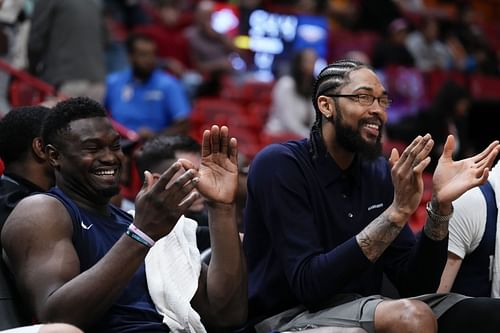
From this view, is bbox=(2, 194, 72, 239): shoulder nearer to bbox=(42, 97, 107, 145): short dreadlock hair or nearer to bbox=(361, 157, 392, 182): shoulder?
bbox=(42, 97, 107, 145): short dreadlock hair

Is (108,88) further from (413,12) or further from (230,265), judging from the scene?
(413,12)

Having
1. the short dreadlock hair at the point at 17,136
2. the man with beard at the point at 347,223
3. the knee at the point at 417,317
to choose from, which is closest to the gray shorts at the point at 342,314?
the man with beard at the point at 347,223

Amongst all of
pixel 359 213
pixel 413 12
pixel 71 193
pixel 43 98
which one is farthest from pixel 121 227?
pixel 413 12

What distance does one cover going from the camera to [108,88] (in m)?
9.29

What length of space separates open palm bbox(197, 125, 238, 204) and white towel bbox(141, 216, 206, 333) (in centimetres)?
31

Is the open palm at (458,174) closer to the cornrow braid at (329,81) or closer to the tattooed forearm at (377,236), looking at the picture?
the tattooed forearm at (377,236)

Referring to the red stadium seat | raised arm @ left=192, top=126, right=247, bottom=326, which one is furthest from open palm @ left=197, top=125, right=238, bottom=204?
the red stadium seat

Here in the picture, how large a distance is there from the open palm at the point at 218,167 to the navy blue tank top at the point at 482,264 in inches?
45.3

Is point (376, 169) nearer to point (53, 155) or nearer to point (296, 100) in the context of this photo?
point (53, 155)

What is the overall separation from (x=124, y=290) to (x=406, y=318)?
102 cm

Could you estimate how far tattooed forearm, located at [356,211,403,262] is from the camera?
3721 millimetres

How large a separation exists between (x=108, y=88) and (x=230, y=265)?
18.8ft

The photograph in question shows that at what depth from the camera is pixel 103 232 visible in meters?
3.85

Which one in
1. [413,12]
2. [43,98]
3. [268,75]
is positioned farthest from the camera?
[413,12]
